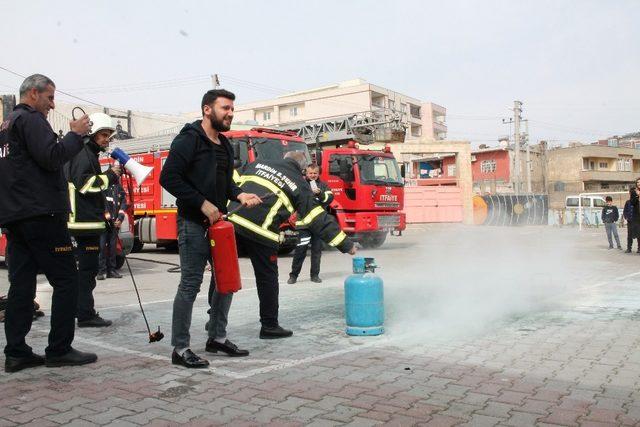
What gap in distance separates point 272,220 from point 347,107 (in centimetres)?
6311

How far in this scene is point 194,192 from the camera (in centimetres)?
428

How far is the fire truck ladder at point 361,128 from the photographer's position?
20438 mm

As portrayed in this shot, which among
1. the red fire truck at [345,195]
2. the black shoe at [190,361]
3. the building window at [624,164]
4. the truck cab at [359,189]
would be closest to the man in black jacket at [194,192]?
the black shoe at [190,361]

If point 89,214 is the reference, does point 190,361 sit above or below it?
below

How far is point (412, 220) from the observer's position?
33.9m

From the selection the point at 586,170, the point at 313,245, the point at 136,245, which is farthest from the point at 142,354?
the point at 586,170

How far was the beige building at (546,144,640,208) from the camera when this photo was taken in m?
64.5

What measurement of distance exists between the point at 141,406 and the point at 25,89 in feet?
8.18

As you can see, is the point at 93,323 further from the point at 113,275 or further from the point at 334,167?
the point at 334,167

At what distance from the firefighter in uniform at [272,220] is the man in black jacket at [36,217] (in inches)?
57.4

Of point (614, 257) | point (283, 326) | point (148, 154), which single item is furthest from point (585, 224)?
point (283, 326)

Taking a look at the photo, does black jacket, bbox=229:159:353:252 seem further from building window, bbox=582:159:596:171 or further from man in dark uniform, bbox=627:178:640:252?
building window, bbox=582:159:596:171

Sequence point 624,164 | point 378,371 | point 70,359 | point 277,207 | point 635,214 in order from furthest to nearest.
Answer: point 624,164 < point 635,214 < point 277,207 < point 70,359 < point 378,371

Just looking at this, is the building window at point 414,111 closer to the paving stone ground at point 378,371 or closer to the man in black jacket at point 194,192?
the paving stone ground at point 378,371
